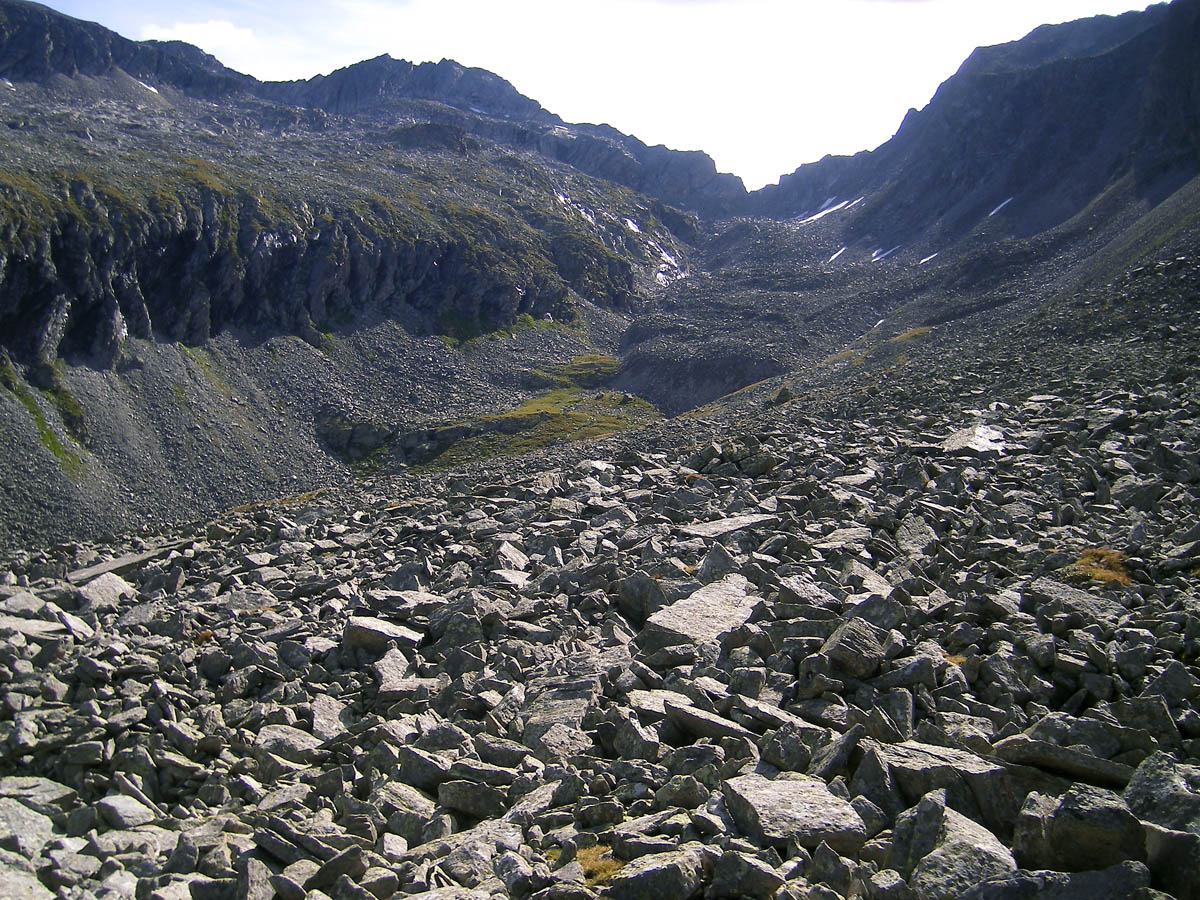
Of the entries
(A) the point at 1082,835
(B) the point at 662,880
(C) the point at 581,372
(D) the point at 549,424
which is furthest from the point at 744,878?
(C) the point at 581,372

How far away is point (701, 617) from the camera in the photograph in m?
16.4

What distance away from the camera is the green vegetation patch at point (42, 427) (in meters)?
65.4

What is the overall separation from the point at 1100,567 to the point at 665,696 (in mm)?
10049

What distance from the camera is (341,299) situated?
111 metres

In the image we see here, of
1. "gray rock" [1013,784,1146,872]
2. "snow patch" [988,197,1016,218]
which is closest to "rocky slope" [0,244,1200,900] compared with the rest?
"gray rock" [1013,784,1146,872]

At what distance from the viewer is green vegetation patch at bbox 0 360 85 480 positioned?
65.4 m

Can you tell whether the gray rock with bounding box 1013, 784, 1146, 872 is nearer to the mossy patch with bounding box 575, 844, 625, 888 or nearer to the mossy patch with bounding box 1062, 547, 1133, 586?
the mossy patch with bounding box 575, 844, 625, 888

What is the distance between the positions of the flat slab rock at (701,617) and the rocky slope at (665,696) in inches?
3.0

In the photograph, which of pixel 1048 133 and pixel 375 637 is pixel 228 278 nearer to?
pixel 375 637

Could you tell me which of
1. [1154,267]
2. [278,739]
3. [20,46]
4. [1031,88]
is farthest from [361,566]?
[20,46]

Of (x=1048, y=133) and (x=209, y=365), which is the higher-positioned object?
(x=1048, y=133)

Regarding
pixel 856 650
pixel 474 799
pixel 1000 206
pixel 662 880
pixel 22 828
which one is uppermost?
pixel 1000 206

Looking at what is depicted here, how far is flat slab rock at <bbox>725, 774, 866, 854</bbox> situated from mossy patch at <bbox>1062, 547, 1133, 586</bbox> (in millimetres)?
9644

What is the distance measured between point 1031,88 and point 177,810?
194 m
